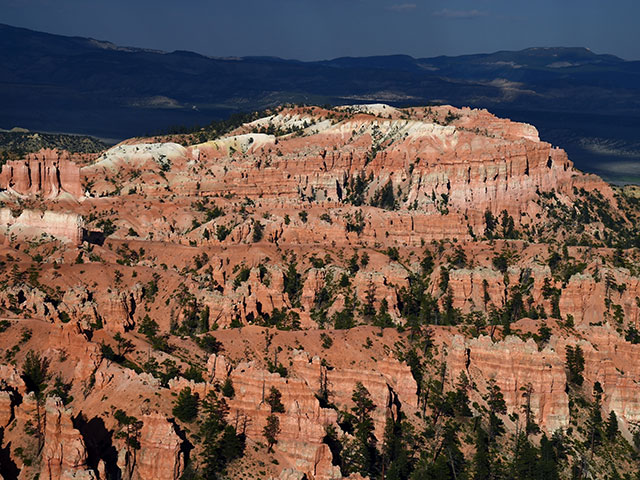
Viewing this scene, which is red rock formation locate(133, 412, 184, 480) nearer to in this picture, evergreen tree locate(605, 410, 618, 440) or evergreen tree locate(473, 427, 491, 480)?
evergreen tree locate(473, 427, 491, 480)

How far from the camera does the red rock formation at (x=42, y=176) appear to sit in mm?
169500

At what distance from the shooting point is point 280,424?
8375 centimetres

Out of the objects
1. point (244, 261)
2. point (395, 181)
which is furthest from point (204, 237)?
point (395, 181)

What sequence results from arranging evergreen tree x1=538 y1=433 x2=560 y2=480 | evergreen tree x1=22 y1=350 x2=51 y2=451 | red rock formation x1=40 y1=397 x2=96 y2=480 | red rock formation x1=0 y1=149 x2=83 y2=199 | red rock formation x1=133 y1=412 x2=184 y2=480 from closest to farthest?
red rock formation x1=40 y1=397 x2=96 y2=480 < red rock formation x1=133 y1=412 x2=184 y2=480 < evergreen tree x1=22 y1=350 x2=51 y2=451 < evergreen tree x1=538 y1=433 x2=560 y2=480 < red rock formation x1=0 y1=149 x2=83 y2=199

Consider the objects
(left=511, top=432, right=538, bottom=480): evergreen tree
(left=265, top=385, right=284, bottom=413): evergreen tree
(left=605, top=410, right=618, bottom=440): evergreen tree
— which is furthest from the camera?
(left=605, top=410, right=618, bottom=440): evergreen tree

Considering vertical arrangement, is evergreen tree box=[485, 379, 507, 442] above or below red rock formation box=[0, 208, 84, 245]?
below

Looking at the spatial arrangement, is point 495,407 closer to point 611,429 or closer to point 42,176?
point 611,429

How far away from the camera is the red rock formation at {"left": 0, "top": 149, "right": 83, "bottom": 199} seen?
556ft

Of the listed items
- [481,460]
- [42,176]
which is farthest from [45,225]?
[481,460]

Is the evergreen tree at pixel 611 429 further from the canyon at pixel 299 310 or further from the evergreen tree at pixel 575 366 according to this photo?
the evergreen tree at pixel 575 366

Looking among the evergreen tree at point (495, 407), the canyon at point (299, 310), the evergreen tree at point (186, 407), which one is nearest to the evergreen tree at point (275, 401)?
the canyon at point (299, 310)

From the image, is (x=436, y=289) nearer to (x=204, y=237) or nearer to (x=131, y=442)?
(x=204, y=237)

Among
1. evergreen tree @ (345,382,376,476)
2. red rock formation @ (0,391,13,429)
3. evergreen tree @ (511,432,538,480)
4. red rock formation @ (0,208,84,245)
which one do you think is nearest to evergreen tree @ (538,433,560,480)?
evergreen tree @ (511,432,538,480)

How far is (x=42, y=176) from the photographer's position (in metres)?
171
